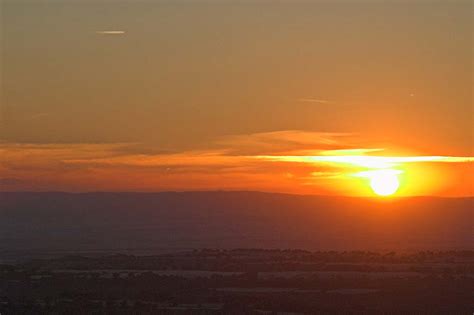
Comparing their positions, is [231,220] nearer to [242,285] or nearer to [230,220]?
[230,220]

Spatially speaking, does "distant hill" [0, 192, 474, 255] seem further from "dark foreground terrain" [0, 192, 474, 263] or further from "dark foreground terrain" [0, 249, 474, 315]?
"dark foreground terrain" [0, 249, 474, 315]

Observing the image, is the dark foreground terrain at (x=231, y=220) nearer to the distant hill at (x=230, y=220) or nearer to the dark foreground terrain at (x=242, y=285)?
the distant hill at (x=230, y=220)

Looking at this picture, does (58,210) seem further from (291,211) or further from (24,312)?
(24,312)

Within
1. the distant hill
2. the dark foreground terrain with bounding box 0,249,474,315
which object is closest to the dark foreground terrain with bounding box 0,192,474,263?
the distant hill

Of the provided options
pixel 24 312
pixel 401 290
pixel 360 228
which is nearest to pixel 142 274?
pixel 401 290

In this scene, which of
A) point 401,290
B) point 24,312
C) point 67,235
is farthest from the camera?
point 67,235
